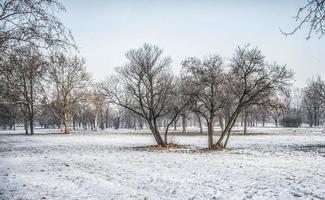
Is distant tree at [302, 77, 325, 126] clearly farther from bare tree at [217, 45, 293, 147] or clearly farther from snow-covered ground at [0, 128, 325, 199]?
snow-covered ground at [0, 128, 325, 199]

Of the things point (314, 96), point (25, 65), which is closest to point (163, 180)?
point (25, 65)

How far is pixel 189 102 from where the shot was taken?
3275 cm

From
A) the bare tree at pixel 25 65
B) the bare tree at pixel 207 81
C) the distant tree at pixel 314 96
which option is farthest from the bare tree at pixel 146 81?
the distant tree at pixel 314 96

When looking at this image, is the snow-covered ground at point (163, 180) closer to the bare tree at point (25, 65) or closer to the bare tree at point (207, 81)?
the bare tree at point (25, 65)

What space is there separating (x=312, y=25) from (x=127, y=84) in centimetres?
3011

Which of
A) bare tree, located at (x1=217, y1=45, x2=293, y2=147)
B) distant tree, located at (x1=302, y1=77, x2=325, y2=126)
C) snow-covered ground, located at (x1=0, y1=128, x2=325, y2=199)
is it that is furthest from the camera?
distant tree, located at (x1=302, y1=77, x2=325, y2=126)

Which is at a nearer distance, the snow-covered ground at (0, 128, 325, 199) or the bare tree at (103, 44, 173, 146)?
the snow-covered ground at (0, 128, 325, 199)

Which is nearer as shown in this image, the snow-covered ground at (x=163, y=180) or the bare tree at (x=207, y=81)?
the snow-covered ground at (x=163, y=180)

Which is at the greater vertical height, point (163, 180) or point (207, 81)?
point (207, 81)

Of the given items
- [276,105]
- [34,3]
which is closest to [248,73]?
[276,105]

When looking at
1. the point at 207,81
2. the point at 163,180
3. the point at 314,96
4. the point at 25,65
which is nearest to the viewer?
the point at 25,65

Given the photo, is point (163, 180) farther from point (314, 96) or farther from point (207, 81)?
point (314, 96)

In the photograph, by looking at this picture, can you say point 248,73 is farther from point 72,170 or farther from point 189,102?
point 72,170

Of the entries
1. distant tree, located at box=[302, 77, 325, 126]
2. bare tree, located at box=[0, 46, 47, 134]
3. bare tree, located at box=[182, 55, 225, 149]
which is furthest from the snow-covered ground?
distant tree, located at box=[302, 77, 325, 126]
